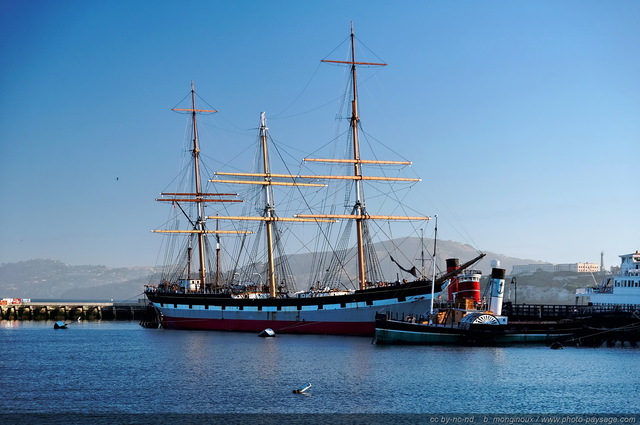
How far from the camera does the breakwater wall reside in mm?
121062

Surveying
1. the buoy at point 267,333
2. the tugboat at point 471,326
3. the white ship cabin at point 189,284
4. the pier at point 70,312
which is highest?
the white ship cabin at point 189,284

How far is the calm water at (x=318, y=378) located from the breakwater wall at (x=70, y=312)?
55.8 m

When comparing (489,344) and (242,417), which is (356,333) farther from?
(242,417)

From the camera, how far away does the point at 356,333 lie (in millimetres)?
73062

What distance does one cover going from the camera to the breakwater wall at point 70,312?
12106 centimetres

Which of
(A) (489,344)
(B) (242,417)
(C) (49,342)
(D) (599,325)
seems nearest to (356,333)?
(A) (489,344)

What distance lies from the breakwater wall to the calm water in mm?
55839

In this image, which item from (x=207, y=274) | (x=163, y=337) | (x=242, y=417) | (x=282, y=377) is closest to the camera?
(x=242, y=417)

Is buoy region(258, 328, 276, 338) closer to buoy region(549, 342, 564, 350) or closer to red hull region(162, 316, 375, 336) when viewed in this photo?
red hull region(162, 316, 375, 336)

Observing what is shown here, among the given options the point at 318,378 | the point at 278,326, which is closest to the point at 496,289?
the point at 318,378

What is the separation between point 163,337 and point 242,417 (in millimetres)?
46401

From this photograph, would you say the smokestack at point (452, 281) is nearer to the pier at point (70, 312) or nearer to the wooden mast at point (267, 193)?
the wooden mast at point (267, 193)

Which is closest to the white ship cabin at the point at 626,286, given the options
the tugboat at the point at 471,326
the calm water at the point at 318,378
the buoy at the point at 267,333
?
the tugboat at the point at 471,326

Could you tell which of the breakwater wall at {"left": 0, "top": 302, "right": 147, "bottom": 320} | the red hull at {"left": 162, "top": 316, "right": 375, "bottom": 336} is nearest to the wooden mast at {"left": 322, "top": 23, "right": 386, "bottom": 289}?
the red hull at {"left": 162, "top": 316, "right": 375, "bottom": 336}
